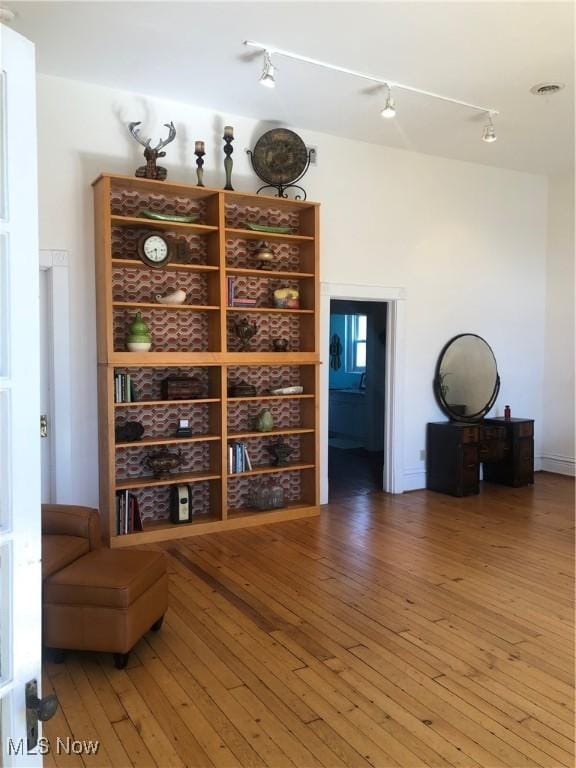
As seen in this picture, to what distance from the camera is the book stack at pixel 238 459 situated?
5.05 m

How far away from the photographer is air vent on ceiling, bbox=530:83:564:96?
450 cm

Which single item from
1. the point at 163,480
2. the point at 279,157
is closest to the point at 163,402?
→ the point at 163,480

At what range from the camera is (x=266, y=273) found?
510 cm

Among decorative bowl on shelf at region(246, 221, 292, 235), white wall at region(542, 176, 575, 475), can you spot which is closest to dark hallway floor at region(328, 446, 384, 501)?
white wall at region(542, 176, 575, 475)

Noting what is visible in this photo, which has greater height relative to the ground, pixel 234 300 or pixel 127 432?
pixel 234 300

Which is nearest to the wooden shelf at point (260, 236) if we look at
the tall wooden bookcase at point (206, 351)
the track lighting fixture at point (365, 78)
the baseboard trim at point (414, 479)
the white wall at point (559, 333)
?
the tall wooden bookcase at point (206, 351)

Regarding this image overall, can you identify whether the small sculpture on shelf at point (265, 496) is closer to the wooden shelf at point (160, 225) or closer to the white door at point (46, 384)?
Result: the white door at point (46, 384)

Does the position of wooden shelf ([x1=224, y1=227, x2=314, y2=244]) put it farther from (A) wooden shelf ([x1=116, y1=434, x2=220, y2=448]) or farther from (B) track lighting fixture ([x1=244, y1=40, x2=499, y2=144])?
(A) wooden shelf ([x1=116, y1=434, x2=220, y2=448])

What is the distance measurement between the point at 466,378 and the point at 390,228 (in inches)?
74.2

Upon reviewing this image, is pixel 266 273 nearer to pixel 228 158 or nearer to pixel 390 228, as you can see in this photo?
pixel 228 158

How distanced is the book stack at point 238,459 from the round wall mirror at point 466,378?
2.42 meters

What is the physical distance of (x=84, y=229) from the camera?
4574mm

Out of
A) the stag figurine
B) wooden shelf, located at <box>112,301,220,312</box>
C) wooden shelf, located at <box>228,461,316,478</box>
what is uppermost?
the stag figurine

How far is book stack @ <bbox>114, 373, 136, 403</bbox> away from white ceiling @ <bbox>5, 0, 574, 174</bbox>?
87.7 inches
